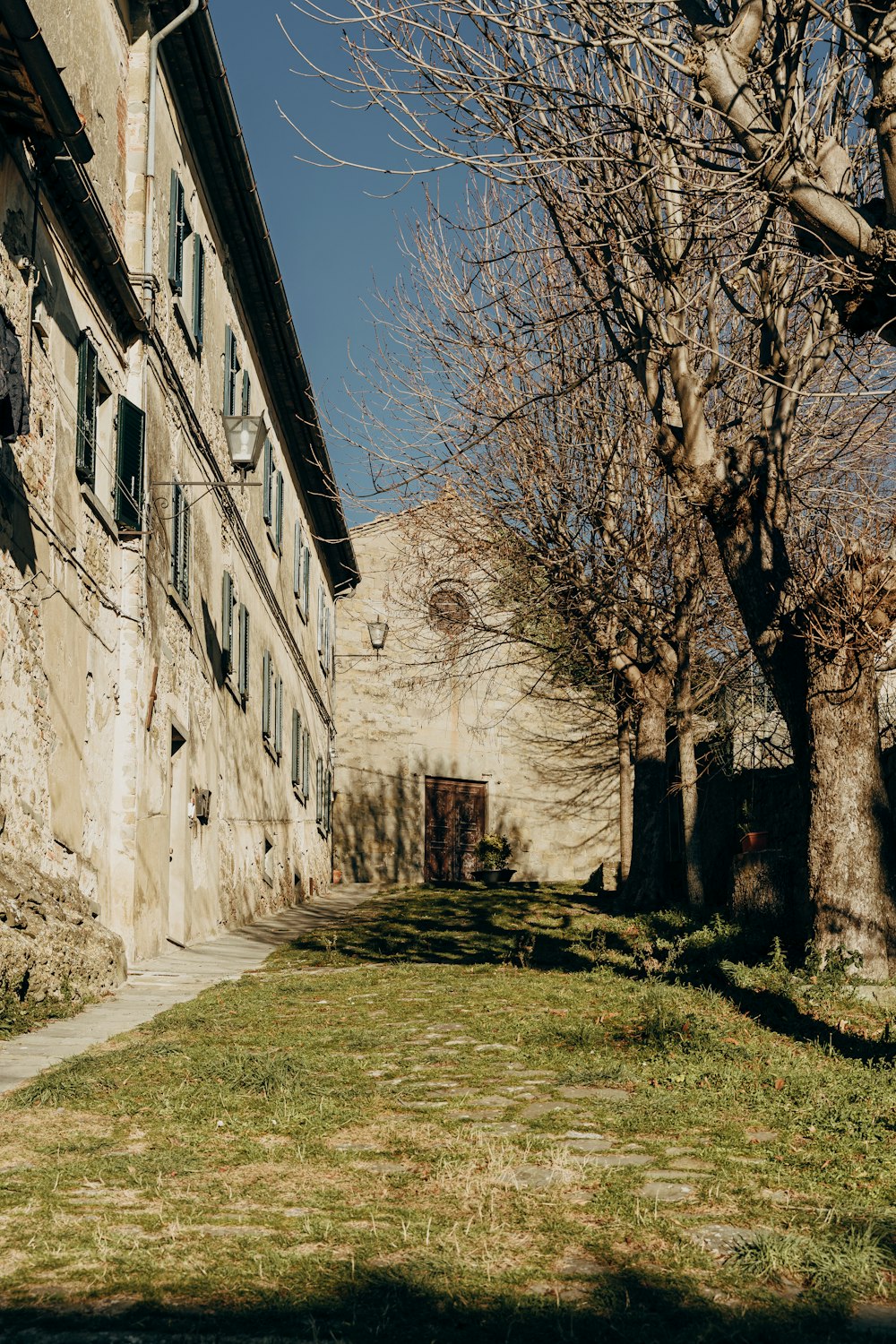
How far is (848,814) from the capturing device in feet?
26.9

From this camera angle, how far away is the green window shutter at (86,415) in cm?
938

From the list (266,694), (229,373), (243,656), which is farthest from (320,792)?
(229,373)

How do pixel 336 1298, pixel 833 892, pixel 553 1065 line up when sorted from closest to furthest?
pixel 336 1298
pixel 553 1065
pixel 833 892

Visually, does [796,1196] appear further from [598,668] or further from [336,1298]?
[598,668]

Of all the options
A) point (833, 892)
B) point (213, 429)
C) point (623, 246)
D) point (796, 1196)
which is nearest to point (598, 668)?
point (213, 429)

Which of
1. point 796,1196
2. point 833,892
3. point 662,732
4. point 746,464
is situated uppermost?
point 746,464

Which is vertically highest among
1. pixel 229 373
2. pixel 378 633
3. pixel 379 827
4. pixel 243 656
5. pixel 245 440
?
pixel 229 373

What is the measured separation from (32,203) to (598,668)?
999 centimetres

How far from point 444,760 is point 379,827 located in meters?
1.95

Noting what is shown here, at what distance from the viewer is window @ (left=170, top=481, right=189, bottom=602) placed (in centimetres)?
1207

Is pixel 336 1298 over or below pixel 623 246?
below

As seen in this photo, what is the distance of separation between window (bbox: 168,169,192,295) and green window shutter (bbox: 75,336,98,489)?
8.98ft

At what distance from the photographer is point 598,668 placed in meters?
17.0

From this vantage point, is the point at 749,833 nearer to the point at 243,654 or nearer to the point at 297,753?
the point at 243,654
